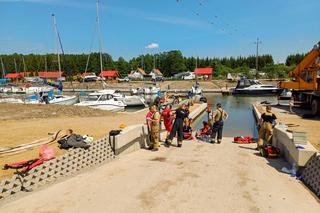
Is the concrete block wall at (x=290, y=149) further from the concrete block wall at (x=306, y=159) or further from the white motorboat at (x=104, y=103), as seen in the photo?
the white motorboat at (x=104, y=103)

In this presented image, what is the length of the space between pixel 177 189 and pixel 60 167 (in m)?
3.34

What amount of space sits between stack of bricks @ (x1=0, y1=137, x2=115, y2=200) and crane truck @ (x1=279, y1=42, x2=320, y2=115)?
16.1 metres

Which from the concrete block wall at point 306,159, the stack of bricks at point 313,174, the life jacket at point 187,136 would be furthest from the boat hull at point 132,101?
the stack of bricks at point 313,174

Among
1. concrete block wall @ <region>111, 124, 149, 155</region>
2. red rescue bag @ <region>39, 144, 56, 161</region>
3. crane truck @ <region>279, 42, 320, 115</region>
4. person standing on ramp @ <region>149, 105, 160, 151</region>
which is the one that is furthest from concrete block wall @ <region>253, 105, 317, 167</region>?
crane truck @ <region>279, 42, 320, 115</region>

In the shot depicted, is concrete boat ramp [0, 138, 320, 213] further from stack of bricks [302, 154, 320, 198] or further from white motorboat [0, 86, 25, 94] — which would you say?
white motorboat [0, 86, 25, 94]

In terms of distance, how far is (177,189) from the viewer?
6633 millimetres

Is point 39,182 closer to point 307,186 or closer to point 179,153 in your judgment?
point 179,153

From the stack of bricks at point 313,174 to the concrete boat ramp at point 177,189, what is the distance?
27cm

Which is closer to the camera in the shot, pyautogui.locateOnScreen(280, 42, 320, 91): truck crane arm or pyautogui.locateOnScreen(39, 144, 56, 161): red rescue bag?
pyautogui.locateOnScreen(39, 144, 56, 161): red rescue bag

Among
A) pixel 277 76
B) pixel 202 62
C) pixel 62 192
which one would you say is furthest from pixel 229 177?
pixel 202 62

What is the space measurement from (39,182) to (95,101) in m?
23.9

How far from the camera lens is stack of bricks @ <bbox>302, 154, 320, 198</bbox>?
680cm

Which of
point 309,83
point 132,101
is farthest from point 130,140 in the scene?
point 132,101

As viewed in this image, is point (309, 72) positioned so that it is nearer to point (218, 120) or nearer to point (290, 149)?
point (218, 120)
